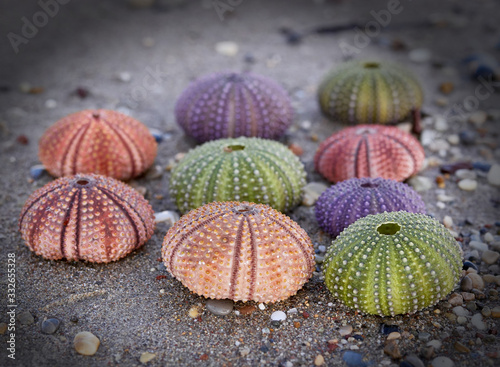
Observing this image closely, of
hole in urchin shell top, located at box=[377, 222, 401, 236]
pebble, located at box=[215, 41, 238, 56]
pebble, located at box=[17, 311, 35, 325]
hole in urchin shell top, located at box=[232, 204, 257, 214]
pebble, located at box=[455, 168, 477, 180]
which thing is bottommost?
pebble, located at box=[455, 168, 477, 180]

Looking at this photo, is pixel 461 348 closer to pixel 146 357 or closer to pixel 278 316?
pixel 278 316

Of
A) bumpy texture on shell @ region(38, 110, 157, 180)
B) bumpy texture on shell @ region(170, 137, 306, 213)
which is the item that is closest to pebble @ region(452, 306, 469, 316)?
bumpy texture on shell @ region(170, 137, 306, 213)

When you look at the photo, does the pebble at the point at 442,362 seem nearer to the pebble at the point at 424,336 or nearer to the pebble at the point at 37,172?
the pebble at the point at 424,336

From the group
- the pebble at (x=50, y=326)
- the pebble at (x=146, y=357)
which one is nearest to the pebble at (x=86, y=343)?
the pebble at (x=50, y=326)

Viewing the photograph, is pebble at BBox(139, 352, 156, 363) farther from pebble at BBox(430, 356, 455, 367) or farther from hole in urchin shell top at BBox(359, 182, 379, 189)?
hole in urchin shell top at BBox(359, 182, 379, 189)

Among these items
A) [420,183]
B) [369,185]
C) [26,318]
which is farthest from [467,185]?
[26,318]
